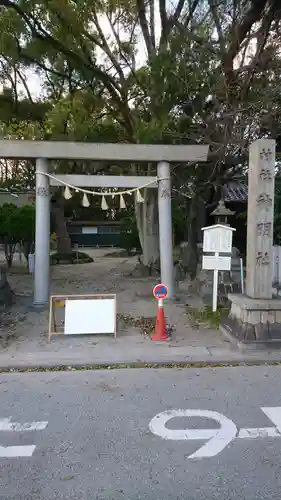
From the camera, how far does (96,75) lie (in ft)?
41.7

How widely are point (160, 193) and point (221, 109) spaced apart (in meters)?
2.80

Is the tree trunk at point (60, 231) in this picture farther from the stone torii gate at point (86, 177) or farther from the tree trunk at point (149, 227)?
the stone torii gate at point (86, 177)

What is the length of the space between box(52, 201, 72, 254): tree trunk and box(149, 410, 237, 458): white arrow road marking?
19028 mm

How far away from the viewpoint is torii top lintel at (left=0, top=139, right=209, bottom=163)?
901 centimetres

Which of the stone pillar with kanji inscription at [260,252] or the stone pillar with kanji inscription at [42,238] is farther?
the stone pillar with kanji inscription at [42,238]

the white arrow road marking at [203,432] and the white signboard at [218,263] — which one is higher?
the white signboard at [218,263]

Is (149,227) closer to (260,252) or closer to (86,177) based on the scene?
(86,177)

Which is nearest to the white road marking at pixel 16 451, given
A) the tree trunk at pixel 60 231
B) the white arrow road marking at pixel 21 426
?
the white arrow road marking at pixel 21 426

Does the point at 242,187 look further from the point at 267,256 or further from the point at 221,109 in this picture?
the point at 267,256

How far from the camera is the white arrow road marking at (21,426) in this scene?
3543 mm

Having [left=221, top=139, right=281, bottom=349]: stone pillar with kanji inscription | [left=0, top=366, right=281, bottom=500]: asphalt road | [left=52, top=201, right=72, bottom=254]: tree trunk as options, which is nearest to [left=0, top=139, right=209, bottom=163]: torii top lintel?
[left=221, top=139, right=281, bottom=349]: stone pillar with kanji inscription

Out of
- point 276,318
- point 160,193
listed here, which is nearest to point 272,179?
point 276,318

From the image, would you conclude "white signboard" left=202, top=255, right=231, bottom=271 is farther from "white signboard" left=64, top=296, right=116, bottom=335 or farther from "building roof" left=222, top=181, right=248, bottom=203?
"building roof" left=222, top=181, right=248, bottom=203

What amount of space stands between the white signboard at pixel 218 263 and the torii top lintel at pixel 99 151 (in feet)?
9.20
